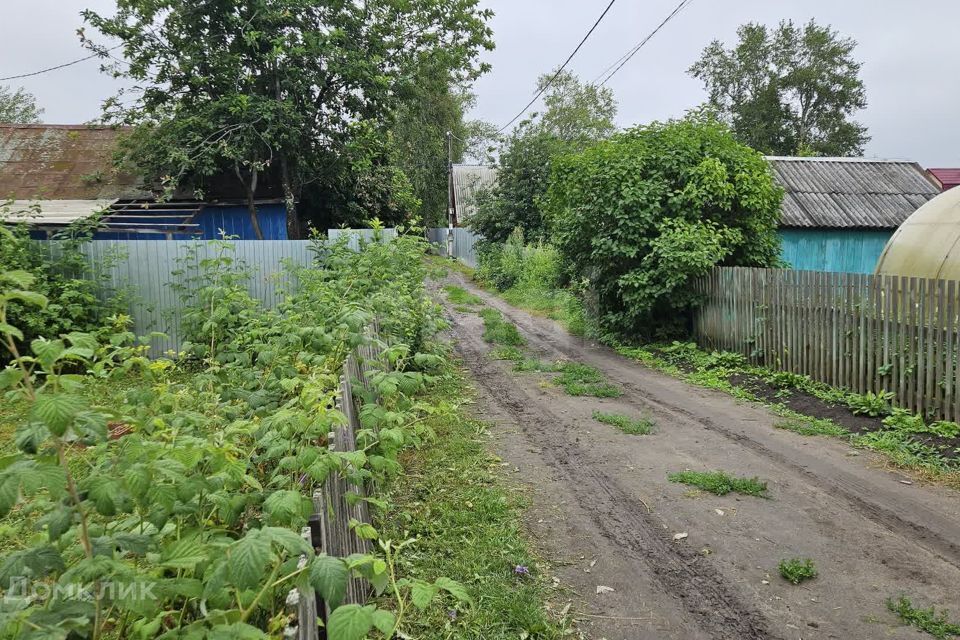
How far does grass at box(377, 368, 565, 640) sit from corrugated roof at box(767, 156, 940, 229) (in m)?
14.0

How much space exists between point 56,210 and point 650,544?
505 inches

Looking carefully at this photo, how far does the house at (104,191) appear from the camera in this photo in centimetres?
1333

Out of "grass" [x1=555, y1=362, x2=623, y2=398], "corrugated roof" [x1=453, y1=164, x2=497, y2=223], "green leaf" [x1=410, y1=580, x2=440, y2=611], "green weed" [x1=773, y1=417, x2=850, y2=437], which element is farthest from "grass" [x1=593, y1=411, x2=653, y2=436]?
"corrugated roof" [x1=453, y1=164, x2=497, y2=223]

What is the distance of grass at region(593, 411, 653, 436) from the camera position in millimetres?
6285

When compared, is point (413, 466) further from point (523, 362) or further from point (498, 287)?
point (498, 287)

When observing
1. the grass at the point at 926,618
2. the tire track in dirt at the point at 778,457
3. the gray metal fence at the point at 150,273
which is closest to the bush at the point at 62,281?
the gray metal fence at the point at 150,273

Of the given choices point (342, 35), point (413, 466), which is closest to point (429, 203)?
point (342, 35)

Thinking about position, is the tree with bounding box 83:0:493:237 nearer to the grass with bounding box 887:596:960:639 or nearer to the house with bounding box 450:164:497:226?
the grass with bounding box 887:596:960:639

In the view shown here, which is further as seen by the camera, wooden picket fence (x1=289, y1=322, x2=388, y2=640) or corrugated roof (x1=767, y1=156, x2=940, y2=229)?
corrugated roof (x1=767, y1=156, x2=940, y2=229)

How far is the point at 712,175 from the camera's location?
9.90m

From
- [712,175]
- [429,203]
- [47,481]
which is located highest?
[429,203]

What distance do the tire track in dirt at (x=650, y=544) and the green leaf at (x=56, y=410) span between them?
3.00 m

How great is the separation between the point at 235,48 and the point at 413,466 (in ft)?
39.4

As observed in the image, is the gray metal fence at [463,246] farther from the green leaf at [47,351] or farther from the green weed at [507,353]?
the green leaf at [47,351]
